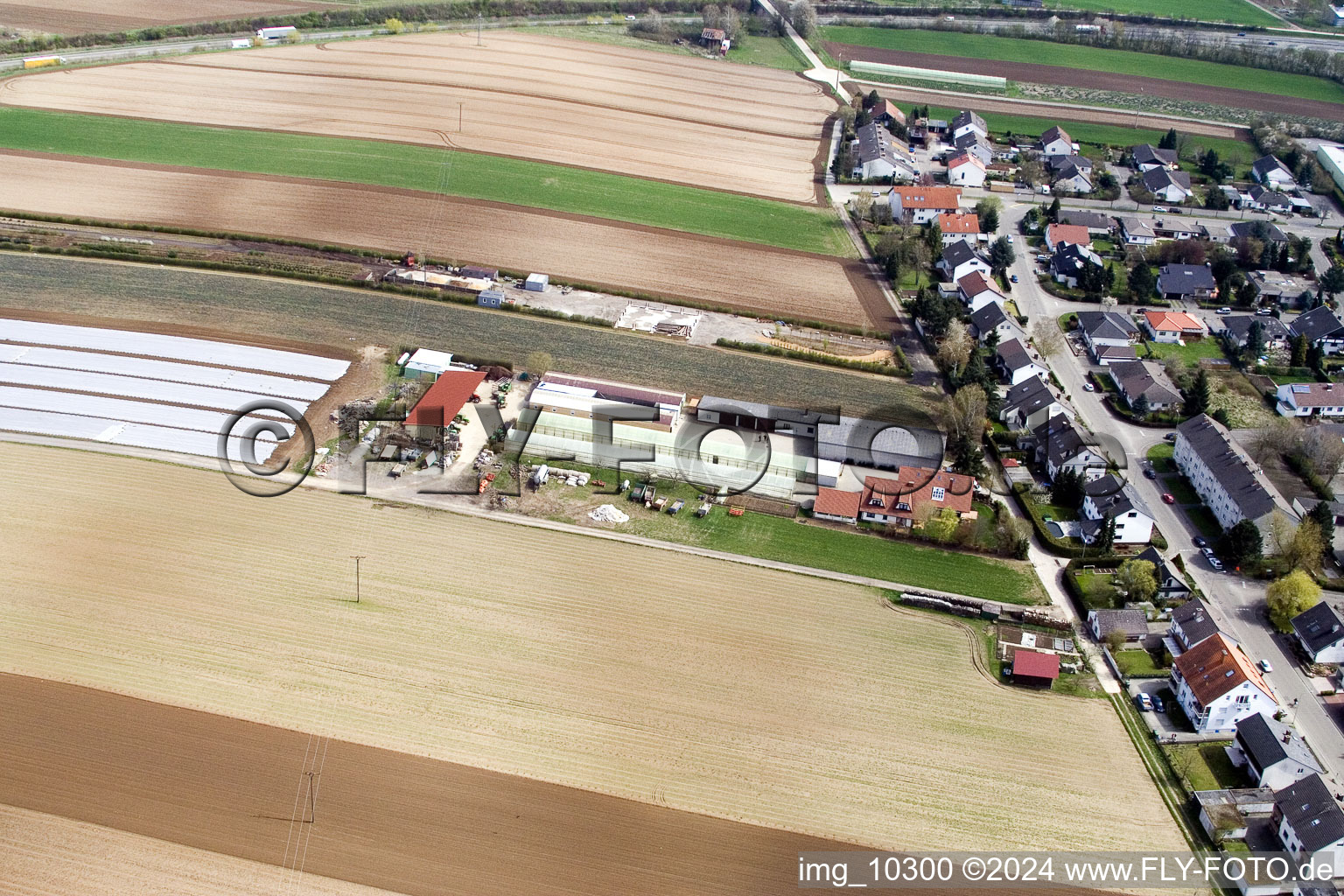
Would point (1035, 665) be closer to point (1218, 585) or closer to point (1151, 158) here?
point (1218, 585)

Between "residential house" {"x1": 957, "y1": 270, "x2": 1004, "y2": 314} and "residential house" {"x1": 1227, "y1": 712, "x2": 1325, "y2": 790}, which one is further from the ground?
"residential house" {"x1": 957, "y1": 270, "x2": 1004, "y2": 314}

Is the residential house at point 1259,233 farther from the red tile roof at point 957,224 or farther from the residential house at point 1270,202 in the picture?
the red tile roof at point 957,224

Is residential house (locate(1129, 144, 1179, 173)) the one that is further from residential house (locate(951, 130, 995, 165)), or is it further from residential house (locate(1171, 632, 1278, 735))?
residential house (locate(1171, 632, 1278, 735))

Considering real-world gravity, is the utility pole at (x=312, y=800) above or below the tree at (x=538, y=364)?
below

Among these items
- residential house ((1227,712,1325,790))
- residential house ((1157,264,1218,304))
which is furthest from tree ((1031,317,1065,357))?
residential house ((1227,712,1325,790))

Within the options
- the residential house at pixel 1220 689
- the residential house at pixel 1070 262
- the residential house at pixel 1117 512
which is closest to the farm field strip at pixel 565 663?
the residential house at pixel 1220 689

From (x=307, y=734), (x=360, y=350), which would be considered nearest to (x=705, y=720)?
(x=307, y=734)

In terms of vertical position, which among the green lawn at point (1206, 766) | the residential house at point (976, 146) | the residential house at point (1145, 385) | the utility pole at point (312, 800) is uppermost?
the residential house at point (976, 146)
